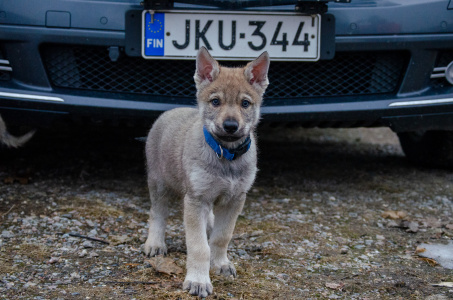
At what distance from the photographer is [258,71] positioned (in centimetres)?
311

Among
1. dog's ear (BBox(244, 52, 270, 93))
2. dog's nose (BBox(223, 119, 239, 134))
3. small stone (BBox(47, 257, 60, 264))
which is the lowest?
small stone (BBox(47, 257, 60, 264))

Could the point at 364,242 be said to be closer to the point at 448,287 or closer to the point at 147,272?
the point at 448,287

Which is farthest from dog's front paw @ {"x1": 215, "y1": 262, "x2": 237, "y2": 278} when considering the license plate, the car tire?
the car tire

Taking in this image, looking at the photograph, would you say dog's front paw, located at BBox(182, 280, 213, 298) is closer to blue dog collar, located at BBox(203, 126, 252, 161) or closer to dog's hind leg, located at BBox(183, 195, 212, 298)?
dog's hind leg, located at BBox(183, 195, 212, 298)

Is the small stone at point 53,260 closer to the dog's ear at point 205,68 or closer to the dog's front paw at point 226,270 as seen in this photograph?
the dog's front paw at point 226,270

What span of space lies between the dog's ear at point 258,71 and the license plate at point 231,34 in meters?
0.62

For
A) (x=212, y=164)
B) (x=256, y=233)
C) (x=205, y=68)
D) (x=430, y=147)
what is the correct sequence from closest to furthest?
(x=212, y=164)
(x=205, y=68)
(x=256, y=233)
(x=430, y=147)

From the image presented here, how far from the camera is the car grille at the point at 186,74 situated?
3.81 metres

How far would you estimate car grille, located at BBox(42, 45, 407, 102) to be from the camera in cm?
381

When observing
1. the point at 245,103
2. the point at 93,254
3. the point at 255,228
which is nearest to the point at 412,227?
the point at 255,228

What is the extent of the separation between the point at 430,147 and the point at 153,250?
2.63m

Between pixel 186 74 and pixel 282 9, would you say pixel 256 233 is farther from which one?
pixel 282 9

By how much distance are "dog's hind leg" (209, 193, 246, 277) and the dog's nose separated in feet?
1.20

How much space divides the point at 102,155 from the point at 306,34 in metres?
Answer: 2.10
